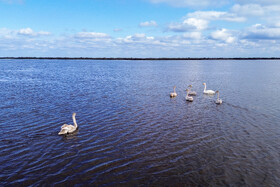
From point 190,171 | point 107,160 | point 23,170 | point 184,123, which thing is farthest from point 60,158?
point 184,123

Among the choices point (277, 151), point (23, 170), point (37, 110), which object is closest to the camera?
point (23, 170)

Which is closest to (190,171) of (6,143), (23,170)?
(23,170)

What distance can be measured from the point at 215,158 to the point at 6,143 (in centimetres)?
1232

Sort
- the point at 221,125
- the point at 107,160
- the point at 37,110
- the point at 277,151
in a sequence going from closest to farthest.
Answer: the point at 107,160 < the point at 277,151 < the point at 221,125 < the point at 37,110

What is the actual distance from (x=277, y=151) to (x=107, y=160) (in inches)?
387

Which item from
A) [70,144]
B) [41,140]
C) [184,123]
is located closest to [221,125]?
[184,123]

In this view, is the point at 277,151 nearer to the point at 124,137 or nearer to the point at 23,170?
the point at 124,137

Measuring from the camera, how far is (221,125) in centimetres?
1733

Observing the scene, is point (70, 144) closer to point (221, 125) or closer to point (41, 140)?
point (41, 140)

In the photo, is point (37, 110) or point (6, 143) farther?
point (37, 110)

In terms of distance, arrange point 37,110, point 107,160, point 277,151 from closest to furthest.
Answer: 1. point 107,160
2. point 277,151
3. point 37,110

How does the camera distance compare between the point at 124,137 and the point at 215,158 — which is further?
the point at 124,137

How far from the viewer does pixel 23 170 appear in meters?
10.2

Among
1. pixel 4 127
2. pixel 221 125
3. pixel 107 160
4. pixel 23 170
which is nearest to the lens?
pixel 23 170
